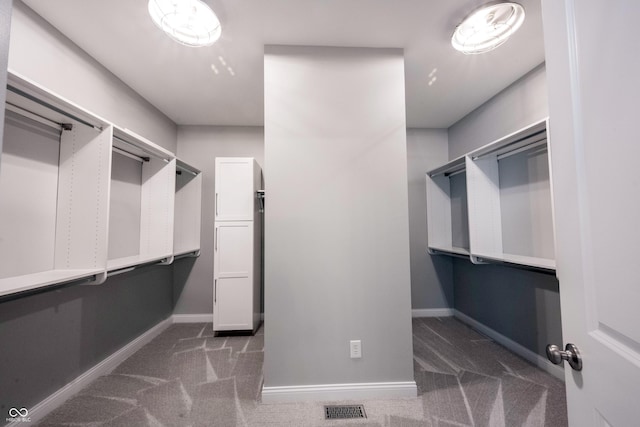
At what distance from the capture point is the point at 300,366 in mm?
1800

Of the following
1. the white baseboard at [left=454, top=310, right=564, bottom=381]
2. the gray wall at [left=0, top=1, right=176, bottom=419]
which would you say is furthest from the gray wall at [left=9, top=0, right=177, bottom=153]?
the white baseboard at [left=454, top=310, right=564, bottom=381]

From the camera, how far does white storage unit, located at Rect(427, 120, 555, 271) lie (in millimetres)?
2090

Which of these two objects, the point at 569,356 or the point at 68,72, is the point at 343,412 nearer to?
the point at 569,356

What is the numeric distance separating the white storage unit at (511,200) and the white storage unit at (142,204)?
3009mm

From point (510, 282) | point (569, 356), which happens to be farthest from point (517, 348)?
→ point (569, 356)

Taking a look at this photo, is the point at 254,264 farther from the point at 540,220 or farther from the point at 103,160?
the point at 540,220

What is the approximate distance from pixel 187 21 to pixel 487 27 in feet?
6.54

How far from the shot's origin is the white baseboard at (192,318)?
325 centimetres

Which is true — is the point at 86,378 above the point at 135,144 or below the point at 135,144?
below

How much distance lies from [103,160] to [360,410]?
2389 mm

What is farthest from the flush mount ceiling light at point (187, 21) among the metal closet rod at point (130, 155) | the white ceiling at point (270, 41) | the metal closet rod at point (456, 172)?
the metal closet rod at point (456, 172)

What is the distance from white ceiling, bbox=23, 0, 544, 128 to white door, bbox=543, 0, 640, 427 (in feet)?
4.06

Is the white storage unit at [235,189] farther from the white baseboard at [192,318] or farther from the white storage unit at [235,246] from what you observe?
the white baseboard at [192,318]

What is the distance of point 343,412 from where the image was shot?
5.50 ft
